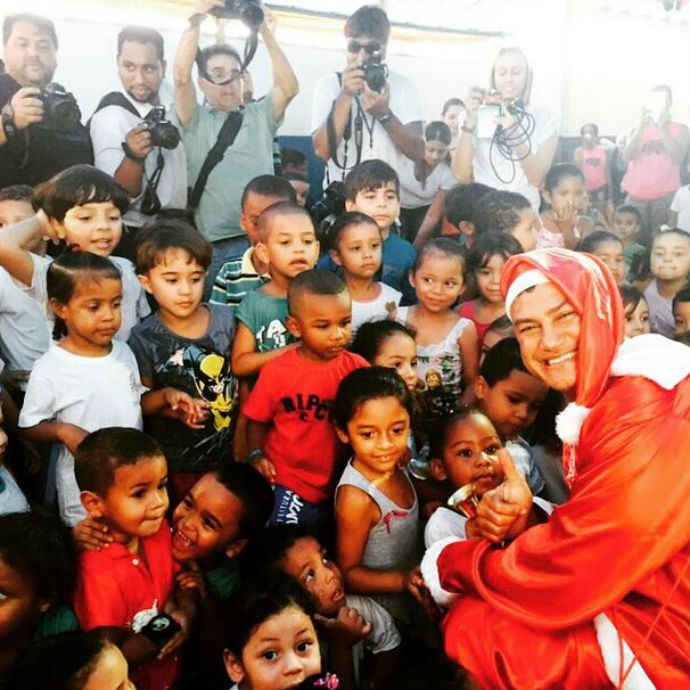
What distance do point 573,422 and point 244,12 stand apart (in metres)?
2.91

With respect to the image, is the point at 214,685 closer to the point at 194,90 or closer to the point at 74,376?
the point at 74,376

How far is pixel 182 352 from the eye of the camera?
2.71 meters

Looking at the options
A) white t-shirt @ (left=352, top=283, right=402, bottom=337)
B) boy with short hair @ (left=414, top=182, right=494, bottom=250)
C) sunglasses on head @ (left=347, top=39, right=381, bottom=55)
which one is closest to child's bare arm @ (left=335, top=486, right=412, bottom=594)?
white t-shirt @ (left=352, top=283, right=402, bottom=337)

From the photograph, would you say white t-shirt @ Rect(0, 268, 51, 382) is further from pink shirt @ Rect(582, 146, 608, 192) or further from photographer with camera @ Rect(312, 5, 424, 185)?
pink shirt @ Rect(582, 146, 608, 192)

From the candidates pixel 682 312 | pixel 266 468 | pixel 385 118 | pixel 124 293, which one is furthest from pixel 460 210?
pixel 266 468

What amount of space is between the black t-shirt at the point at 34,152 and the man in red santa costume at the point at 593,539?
2.48 metres

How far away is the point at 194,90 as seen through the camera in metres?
3.70

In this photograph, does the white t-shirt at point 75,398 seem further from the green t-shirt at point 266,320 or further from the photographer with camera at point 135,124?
the photographer with camera at point 135,124

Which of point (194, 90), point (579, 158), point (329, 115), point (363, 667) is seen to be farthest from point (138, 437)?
point (579, 158)

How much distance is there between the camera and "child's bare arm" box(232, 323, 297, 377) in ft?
9.13

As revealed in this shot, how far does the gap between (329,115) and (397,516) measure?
2656 millimetres

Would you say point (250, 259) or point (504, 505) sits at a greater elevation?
point (250, 259)

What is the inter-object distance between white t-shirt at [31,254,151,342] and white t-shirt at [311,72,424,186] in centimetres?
155

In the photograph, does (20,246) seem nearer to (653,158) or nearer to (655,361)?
(655,361)
